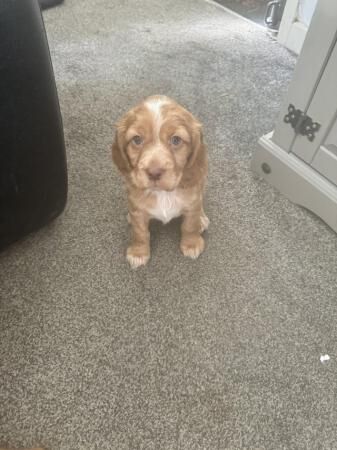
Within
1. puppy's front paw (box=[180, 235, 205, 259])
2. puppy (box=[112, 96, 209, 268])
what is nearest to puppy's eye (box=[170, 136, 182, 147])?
puppy (box=[112, 96, 209, 268])

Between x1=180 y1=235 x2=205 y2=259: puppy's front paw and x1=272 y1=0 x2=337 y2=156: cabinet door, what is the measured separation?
1.69 ft

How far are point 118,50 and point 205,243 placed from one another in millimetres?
1469

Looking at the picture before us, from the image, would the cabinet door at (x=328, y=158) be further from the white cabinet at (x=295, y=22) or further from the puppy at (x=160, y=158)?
the white cabinet at (x=295, y=22)

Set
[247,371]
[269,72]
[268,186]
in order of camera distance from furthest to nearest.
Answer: [269,72]
[268,186]
[247,371]

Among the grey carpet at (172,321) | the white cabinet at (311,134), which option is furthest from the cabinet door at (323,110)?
the grey carpet at (172,321)

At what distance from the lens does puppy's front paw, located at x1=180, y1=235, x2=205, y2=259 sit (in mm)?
1385

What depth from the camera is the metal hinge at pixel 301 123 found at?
4.42ft

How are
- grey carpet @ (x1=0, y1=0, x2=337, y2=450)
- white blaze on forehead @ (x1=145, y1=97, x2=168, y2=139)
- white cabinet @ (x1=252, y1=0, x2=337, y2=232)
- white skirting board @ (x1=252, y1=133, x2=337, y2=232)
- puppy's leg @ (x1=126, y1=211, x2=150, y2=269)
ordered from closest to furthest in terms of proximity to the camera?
1. white blaze on forehead @ (x1=145, y1=97, x2=168, y2=139)
2. grey carpet @ (x1=0, y1=0, x2=337, y2=450)
3. white cabinet @ (x1=252, y1=0, x2=337, y2=232)
4. puppy's leg @ (x1=126, y1=211, x2=150, y2=269)
5. white skirting board @ (x1=252, y1=133, x2=337, y2=232)

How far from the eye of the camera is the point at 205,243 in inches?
57.2

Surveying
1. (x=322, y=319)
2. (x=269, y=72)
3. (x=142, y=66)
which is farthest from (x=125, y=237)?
(x=269, y=72)

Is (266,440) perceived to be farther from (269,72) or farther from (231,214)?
(269,72)

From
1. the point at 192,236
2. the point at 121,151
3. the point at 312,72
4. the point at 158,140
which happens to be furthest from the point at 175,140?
the point at 312,72

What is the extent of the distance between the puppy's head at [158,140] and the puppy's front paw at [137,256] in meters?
0.37

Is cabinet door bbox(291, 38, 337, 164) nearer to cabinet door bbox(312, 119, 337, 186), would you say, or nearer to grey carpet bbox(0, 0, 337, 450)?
cabinet door bbox(312, 119, 337, 186)
